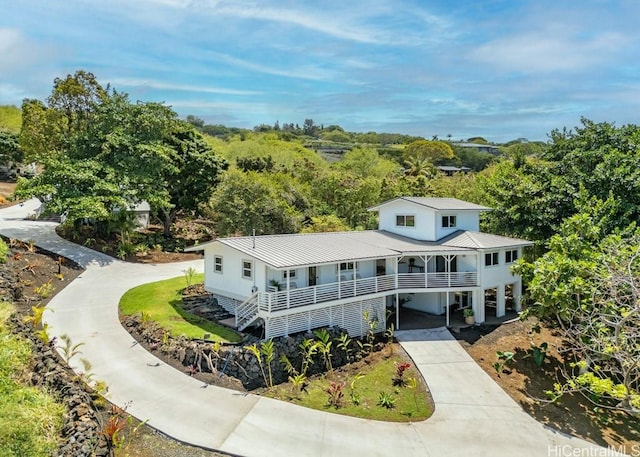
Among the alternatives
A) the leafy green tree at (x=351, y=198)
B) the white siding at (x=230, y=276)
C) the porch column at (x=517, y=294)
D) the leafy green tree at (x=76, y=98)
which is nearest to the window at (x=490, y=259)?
the porch column at (x=517, y=294)

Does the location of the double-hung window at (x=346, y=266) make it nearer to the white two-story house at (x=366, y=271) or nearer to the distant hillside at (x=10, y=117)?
the white two-story house at (x=366, y=271)

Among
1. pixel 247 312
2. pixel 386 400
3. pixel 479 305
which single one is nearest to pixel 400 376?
pixel 386 400

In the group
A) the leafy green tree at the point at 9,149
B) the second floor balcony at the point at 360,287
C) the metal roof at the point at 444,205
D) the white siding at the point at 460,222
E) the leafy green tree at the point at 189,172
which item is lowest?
the second floor balcony at the point at 360,287

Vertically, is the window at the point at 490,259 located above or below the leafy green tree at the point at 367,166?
below

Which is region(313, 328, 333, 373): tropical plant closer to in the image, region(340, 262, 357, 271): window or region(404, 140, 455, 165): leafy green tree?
region(340, 262, 357, 271): window

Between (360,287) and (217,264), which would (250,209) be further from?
(360,287)

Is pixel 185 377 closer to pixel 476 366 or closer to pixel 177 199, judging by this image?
pixel 476 366
